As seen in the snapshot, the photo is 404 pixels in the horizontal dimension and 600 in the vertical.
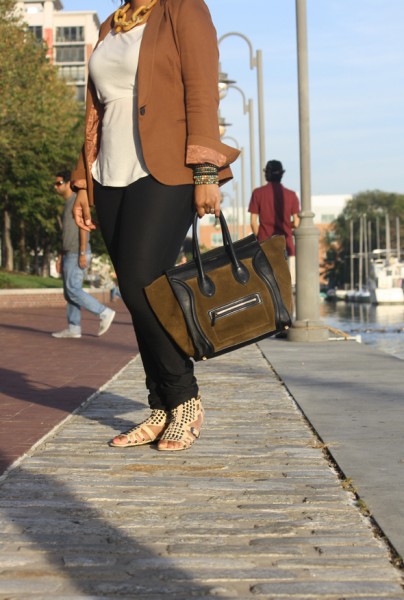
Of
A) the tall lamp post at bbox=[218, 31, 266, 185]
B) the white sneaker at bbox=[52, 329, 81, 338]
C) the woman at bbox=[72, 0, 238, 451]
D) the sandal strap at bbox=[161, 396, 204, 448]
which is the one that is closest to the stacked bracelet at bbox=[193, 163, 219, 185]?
the woman at bbox=[72, 0, 238, 451]

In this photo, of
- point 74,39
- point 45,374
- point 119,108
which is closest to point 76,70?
point 74,39

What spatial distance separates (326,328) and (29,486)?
9.28 metres

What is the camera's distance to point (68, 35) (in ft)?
435

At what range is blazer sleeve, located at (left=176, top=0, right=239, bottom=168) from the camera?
4734mm

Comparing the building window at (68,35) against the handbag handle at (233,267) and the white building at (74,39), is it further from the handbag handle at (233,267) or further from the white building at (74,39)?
the handbag handle at (233,267)

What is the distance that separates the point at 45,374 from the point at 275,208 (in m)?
4.74

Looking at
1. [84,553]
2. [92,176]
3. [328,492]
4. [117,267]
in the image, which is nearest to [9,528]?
[84,553]

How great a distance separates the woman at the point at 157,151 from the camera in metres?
4.78

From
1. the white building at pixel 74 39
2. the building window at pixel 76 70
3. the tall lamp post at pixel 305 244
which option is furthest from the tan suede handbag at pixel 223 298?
the building window at pixel 76 70

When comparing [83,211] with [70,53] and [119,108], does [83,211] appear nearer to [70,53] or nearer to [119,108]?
[119,108]

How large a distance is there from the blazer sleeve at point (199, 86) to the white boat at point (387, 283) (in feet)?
274

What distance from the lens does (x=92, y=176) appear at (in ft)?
16.7

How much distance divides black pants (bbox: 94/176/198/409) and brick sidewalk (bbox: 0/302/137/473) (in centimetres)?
82

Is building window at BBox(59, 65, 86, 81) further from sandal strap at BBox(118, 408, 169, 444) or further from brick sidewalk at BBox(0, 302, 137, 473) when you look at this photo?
sandal strap at BBox(118, 408, 169, 444)
